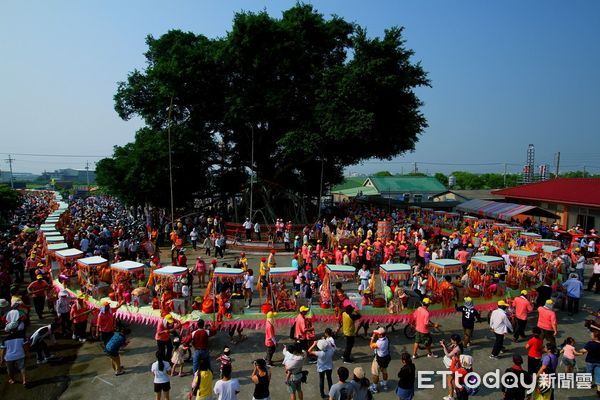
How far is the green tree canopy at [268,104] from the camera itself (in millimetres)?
25625

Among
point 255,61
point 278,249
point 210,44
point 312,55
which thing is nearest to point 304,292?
point 278,249

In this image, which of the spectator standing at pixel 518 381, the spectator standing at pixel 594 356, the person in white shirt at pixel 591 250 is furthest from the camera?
the person in white shirt at pixel 591 250

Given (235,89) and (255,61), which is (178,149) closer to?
(235,89)

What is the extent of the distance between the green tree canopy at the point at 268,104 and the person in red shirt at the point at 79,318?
1713cm

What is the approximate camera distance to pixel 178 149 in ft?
90.9

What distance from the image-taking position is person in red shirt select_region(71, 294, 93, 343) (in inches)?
438

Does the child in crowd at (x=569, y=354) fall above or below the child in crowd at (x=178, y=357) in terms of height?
above

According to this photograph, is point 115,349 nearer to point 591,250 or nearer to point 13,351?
point 13,351

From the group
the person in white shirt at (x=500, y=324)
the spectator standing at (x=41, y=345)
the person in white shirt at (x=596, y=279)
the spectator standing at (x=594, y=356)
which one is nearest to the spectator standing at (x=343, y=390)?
the person in white shirt at (x=500, y=324)

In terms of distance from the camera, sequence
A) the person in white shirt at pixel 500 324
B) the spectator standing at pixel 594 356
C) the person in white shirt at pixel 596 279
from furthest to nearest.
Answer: the person in white shirt at pixel 596 279
the person in white shirt at pixel 500 324
the spectator standing at pixel 594 356

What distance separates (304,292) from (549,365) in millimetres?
7088

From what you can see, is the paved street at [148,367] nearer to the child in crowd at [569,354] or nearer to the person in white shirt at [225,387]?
the child in crowd at [569,354]

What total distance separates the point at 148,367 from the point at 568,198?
32589 millimetres

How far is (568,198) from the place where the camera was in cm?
3028
